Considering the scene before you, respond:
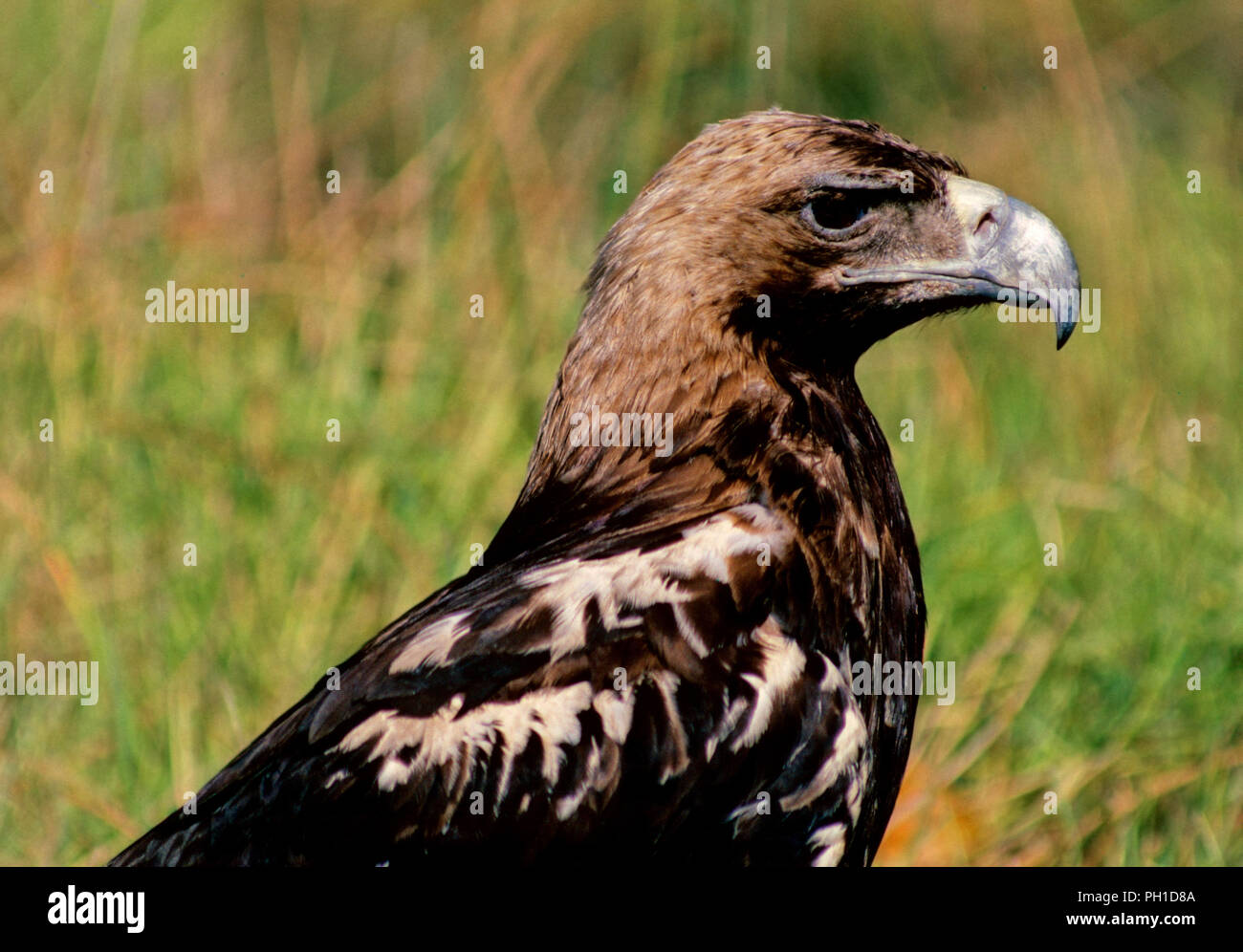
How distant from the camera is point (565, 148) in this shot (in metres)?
7.97

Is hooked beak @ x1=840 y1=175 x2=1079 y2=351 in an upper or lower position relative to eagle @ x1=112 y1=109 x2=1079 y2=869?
upper

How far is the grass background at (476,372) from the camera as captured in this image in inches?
196

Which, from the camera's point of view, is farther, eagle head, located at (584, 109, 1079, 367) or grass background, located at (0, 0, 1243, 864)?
grass background, located at (0, 0, 1243, 864)

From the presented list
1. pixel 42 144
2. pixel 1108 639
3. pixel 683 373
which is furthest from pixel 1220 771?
pixel 42 144

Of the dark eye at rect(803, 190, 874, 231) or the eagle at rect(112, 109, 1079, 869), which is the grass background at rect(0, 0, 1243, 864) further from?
the dark eye at rect(803, 190, 874, 231)

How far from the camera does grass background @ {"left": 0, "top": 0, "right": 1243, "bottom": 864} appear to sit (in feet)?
16.4

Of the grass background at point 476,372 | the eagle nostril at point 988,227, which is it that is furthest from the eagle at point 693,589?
the grass background at point 476,372

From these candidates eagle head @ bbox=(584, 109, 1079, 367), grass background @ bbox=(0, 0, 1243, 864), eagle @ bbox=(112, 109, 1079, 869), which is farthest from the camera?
grass background @ bbox=(0, 0, 1243, 864)

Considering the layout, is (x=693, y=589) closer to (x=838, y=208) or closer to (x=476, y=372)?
(x=838, y=208)

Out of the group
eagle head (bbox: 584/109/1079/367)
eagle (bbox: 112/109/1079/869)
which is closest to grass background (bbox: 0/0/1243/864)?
eagle (bbox: 112/109/1079/869)

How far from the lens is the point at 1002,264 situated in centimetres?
Answer: 378

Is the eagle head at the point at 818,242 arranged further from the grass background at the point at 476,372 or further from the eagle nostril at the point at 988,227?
the grass background at the point at 476,372

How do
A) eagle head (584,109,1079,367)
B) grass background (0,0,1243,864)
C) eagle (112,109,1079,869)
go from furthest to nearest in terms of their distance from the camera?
grass background (0,0,1243,864)
eagle head (584,109,1079,367)
eagle (112,109,1079,869)

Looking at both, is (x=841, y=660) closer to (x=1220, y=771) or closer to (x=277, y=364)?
(x=1220, y=771)
